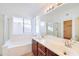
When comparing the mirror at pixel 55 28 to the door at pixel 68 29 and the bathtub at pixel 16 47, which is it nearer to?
the door at pixel 68 29

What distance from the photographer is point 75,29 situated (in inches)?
63.5

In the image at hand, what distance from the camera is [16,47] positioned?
7.56 feet

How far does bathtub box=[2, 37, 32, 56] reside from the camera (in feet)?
6.28

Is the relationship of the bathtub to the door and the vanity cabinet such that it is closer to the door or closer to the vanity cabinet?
the vanity cabinet

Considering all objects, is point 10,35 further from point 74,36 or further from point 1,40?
point 74,36

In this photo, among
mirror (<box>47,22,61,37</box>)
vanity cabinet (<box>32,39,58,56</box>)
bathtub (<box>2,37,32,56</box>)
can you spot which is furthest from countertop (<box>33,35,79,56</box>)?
bathtub (<box>2,37,32,56</box>)

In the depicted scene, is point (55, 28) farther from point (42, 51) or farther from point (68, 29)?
point (42, 51)

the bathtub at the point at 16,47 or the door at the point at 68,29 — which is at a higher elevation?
the door at the point at 68,29

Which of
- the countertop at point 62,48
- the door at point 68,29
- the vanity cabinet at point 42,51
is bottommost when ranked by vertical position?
the vanity cabinet at point 42,51

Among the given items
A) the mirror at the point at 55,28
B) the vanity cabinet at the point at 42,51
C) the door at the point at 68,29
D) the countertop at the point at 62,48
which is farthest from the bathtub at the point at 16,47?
the door at the point at 68,29

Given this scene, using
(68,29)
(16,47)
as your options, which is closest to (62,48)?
(68,29)

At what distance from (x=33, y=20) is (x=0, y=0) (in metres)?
1.23

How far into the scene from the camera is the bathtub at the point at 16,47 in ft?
6.28

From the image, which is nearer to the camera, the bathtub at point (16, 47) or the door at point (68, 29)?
the door at point (68, 29)
